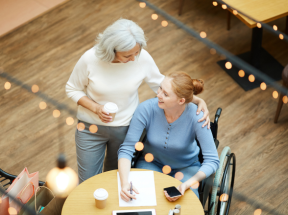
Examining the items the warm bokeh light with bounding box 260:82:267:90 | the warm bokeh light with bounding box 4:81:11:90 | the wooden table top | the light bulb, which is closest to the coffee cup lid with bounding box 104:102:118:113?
the light bulb

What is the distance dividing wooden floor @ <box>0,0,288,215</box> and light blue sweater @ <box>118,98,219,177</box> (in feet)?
2.61

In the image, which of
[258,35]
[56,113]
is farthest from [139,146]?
[258,35]

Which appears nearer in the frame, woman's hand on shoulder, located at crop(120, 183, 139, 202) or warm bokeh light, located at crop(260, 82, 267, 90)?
woman's hand on shoulder, located at crop(120, 183, 139, 202)

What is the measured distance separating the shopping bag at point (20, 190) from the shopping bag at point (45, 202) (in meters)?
0.06

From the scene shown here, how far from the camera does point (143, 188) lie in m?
2.09

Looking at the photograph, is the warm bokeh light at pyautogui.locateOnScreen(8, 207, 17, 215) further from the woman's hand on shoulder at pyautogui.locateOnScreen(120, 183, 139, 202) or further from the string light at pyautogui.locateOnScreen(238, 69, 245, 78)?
the string light at pyautogui.locateOnScreen(238, 69, 245, 78)

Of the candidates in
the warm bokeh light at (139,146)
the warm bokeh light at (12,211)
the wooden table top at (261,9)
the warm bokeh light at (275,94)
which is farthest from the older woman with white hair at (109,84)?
the warm bokeh light at (275,94)

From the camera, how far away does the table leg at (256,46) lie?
11.7ft

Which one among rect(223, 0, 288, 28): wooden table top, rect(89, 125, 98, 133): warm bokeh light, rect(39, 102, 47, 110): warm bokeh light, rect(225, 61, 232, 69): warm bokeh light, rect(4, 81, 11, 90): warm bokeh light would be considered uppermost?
rect(89, 125, 98, 133): warm bokeh light

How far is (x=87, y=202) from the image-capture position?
2.01 m

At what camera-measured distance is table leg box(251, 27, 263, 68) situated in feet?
11.7

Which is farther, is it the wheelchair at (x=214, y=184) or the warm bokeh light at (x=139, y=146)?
the warm bokeh light at (x=139, y=146)

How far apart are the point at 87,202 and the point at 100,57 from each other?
2.61 feet

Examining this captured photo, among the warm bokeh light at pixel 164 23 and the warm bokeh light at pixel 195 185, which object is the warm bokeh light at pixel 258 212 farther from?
the warm bokeh light at pixel 164 23
